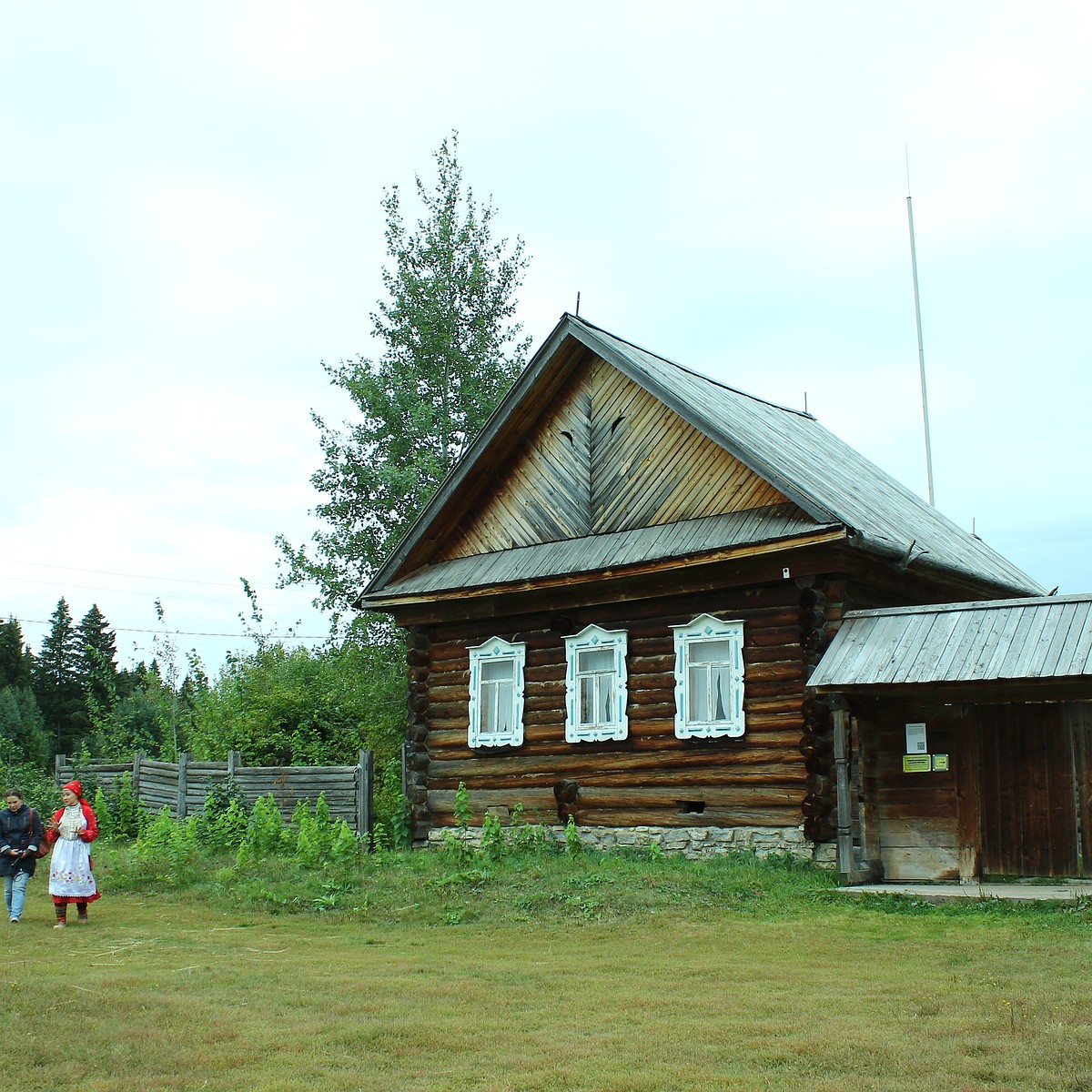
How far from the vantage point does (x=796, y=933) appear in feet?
38.1

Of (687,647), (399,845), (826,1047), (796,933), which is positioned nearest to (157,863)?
(399,845)

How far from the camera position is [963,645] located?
14258 millimetres

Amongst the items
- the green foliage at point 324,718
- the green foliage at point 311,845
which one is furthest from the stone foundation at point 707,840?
the green foliage at point 324,718

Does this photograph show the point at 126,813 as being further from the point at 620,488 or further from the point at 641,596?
the point at 641,596

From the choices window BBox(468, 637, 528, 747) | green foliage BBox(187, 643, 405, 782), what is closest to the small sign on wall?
window BBox(468, 637, 528, 747)

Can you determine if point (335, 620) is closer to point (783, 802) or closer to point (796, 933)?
point (783, 802)

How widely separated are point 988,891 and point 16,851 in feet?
34.0

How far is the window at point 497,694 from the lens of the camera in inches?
736

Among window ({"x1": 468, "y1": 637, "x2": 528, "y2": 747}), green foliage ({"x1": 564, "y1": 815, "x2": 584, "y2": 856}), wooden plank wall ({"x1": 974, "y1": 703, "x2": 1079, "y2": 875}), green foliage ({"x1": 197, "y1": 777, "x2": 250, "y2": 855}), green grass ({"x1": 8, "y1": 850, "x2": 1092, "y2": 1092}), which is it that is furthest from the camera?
green foliage ({"x1": 197, "y1": 777, "x2": 250, "y2": 855})

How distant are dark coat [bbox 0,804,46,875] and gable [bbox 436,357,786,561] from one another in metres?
7.93

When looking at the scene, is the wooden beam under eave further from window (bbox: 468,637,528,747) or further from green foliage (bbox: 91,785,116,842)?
green foliage (bbox: 91,785,116,842)

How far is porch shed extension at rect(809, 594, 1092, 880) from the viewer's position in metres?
14.1

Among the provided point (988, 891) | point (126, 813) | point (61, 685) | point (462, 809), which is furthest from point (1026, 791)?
point (61, 685)

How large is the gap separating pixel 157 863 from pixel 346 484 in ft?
43.3
